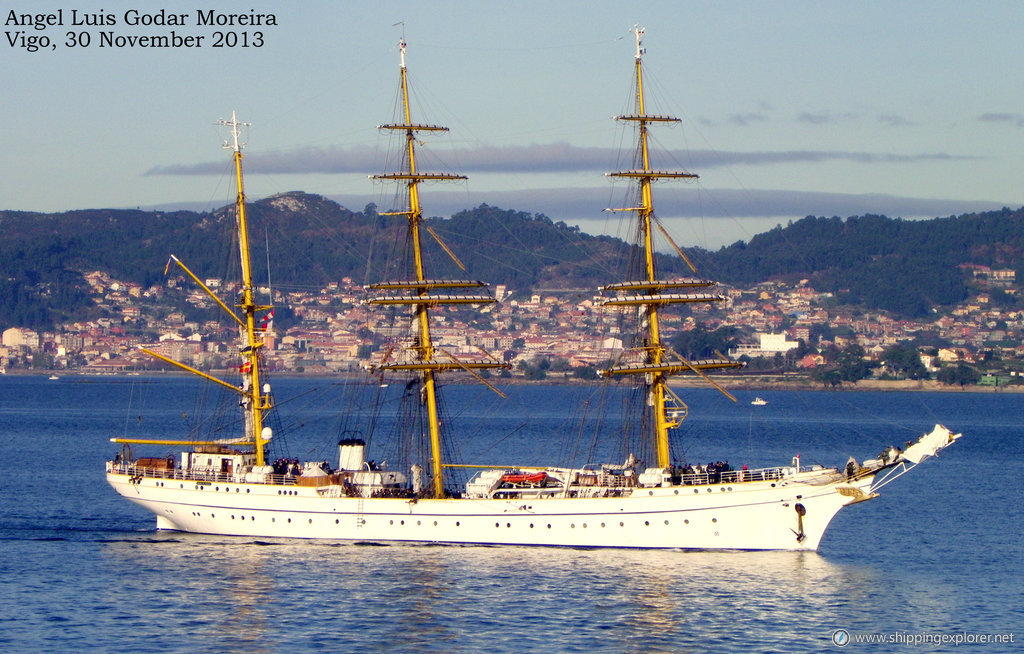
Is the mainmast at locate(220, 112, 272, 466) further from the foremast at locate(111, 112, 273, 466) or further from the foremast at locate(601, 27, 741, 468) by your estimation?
the foremast at locate(601, 27, 741, 468)

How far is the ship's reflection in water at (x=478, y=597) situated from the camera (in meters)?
39.3

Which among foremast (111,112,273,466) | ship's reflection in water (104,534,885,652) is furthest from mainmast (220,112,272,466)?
ship's reflection in water (104,534,885,652)

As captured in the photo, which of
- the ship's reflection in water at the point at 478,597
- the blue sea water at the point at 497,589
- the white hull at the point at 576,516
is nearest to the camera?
the ship's reflection in water at the point at 478,597

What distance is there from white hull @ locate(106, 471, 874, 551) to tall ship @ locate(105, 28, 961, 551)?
0.05 meters

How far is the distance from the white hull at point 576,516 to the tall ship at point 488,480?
0.05 meters

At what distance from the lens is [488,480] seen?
5294cm

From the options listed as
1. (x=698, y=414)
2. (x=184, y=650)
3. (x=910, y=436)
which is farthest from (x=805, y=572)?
(x=698, y=414)

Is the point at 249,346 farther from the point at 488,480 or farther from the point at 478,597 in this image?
the point at 478,597

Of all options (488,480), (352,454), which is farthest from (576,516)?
(352,454)

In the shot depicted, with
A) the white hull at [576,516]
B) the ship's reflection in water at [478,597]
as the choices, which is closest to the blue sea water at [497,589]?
the ship's reflection in water at [478,597]

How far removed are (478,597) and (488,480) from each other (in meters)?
9.46

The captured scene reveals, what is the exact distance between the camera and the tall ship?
50031 millimetres

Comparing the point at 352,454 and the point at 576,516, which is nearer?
the point at 576,516

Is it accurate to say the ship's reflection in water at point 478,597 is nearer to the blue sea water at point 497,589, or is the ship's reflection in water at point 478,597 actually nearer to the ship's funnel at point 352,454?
the blue sea water at point 497,589
